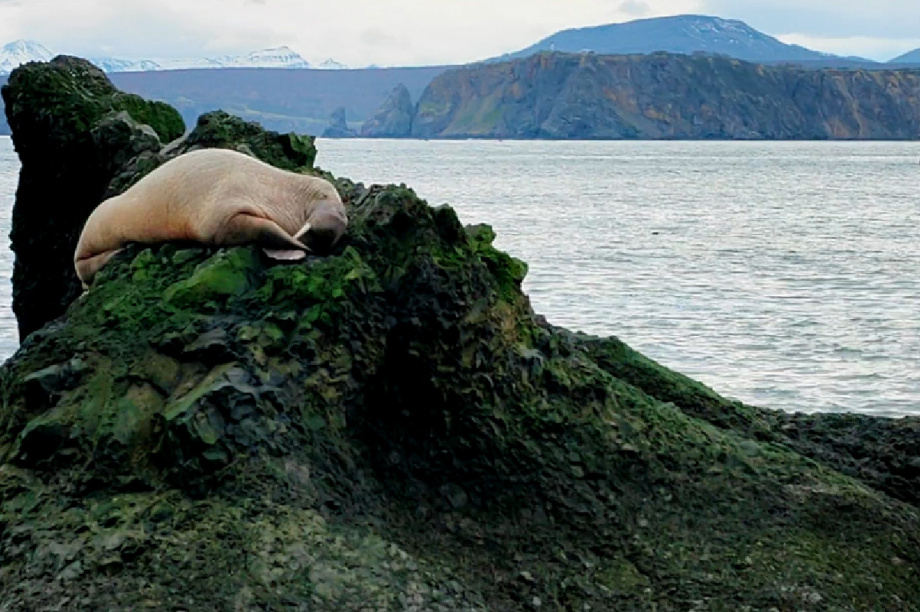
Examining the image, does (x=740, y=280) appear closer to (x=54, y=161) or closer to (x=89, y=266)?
(x=54, y=161)

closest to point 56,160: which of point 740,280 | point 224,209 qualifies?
point 224,209

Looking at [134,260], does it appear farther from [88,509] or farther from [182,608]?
[182,608]

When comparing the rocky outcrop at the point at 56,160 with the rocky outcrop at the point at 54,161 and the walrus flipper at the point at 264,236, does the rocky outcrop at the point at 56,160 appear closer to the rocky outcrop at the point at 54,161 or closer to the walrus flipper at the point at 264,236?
the rocky outcrop at the point at 54,161

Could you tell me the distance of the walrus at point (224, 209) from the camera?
5684mm

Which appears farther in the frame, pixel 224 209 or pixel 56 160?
pixel 56 160

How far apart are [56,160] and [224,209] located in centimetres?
304

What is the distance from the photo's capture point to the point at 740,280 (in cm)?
2633

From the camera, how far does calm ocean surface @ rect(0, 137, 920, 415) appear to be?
16094mm

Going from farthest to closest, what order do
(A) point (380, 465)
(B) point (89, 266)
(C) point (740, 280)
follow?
1. (C) point (740, 280)
2. (B) point (89, 266)
3. (A) point (380, 465)

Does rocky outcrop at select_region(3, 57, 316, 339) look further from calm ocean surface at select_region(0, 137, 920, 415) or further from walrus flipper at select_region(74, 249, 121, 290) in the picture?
calm ocean surface at select_region(0, 137, 920, 415)

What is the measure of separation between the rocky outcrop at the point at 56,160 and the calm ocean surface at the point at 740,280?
7.27 meters

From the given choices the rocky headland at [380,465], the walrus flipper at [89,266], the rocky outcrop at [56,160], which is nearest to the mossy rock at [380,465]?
the rocky headland at [380,465]

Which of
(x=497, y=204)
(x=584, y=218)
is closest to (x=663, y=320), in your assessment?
(x=584, y=218)

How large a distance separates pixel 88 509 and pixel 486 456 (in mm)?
1475
